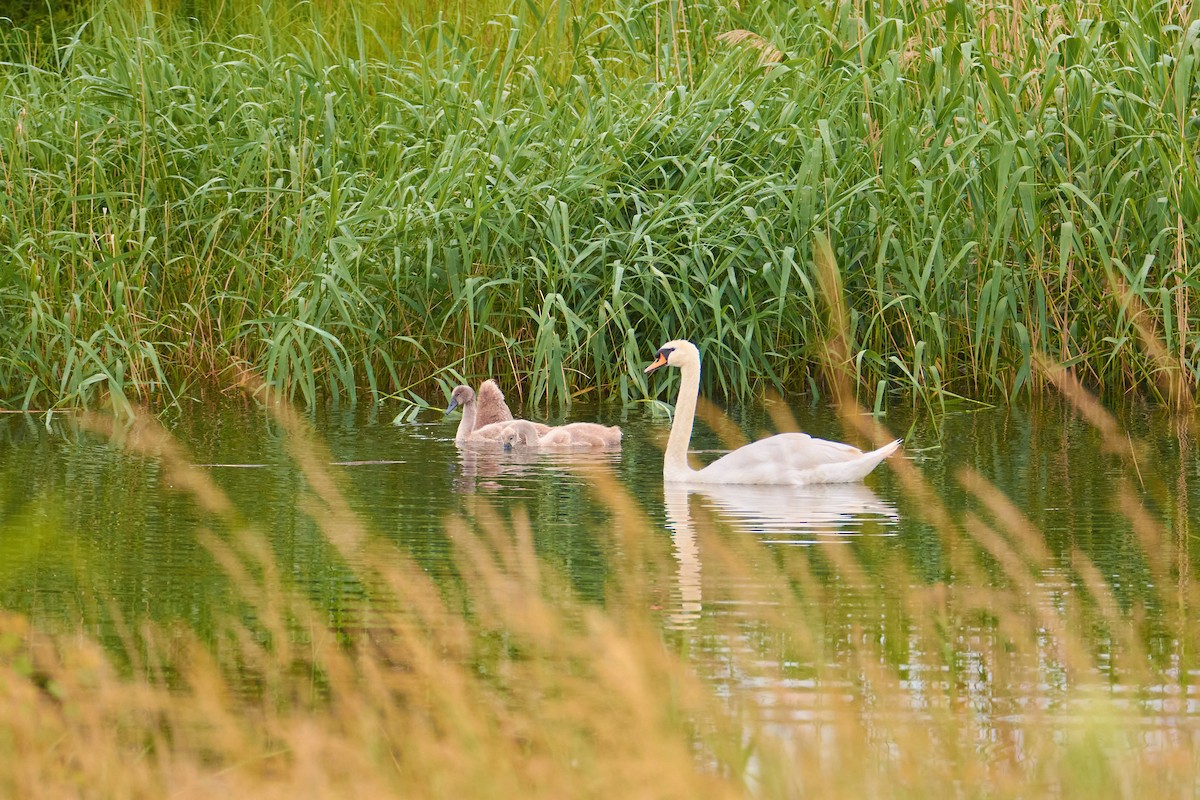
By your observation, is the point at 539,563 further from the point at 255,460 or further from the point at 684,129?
the point at 684,129

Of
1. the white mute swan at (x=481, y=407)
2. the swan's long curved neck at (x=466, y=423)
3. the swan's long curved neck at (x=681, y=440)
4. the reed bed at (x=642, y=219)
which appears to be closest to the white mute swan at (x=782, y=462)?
the swan's long curved neck at (x=681, y=440)

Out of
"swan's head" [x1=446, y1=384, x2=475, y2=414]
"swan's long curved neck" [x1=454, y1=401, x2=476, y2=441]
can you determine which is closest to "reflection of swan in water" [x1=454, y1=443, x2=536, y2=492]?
"swan's long curved neck" [x1=454, y1=401, x2=476, y2=441]

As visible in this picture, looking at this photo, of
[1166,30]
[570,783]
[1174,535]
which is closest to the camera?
[570,783]

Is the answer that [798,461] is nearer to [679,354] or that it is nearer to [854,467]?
[854,467]

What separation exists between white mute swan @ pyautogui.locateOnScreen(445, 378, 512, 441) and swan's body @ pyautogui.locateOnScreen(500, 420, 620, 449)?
0.37 meters

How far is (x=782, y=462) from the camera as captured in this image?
9.14 meters

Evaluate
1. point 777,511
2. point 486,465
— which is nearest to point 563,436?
point 486,465

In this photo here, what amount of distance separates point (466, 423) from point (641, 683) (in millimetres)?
6739

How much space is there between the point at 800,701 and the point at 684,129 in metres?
7.42

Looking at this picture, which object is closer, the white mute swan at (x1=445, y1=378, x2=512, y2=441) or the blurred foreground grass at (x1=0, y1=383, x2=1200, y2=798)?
the blurred foreground grass at (x1=0, y1=383, x2=1200, y2=798)

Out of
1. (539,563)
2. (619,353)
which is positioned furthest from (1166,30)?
(539,563)

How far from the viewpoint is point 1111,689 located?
16.7 ft

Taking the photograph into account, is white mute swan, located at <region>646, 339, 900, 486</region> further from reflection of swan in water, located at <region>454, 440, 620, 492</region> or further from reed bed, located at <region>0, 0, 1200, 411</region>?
reed bed, located at <region>0, 0, 1200, 411</region>

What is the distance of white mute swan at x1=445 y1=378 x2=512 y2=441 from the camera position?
422 inches
